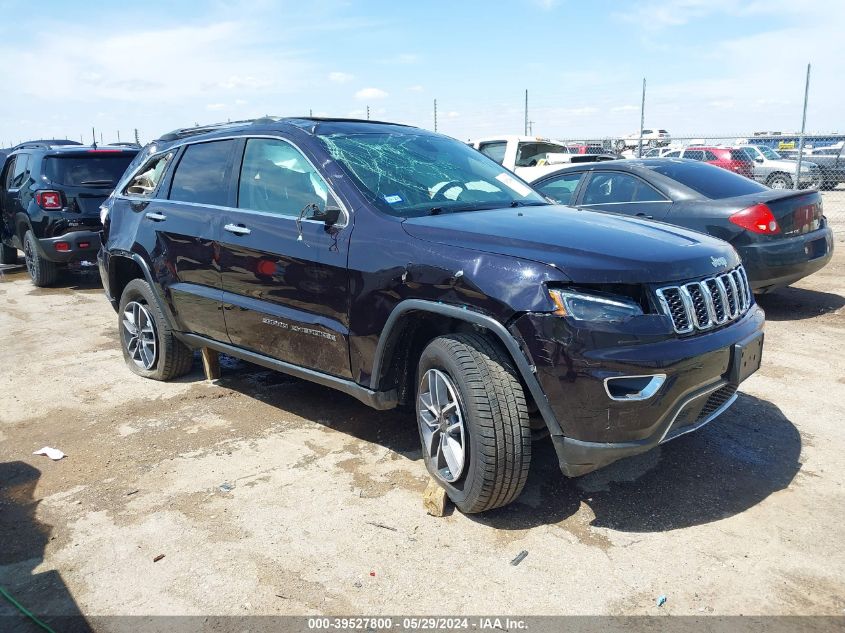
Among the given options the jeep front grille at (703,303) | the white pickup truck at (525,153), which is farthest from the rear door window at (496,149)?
the jeep front grille at (703,303)

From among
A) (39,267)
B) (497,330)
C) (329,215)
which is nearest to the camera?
(497,330)

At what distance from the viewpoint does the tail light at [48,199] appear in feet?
29.7

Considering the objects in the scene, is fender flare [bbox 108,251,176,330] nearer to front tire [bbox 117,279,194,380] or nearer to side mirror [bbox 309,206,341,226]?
front tire [bbox 117,279,194,380]

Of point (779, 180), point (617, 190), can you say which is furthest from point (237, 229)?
point (779, 180)

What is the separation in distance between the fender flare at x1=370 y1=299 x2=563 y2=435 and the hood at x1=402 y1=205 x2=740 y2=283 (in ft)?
0.95

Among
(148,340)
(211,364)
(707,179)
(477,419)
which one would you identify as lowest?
(211,364)

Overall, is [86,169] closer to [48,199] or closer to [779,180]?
[48,199]

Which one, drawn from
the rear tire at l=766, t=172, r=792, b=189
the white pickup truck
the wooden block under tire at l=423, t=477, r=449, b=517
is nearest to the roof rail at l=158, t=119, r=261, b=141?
the wooden block under tire at l=423, t=477, r=449, b=517

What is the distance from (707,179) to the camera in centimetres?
664

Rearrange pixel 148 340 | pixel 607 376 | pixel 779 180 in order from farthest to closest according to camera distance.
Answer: pixel 779 180 → pixel 148 340 → pixel 607 376

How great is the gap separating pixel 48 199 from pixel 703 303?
28.7 feet

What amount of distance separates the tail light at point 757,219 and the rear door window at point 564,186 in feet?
5.31

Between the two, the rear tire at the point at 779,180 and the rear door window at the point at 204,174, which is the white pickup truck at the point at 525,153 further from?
the rear tire at the point at 779,180

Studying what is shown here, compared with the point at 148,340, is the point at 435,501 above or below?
below
